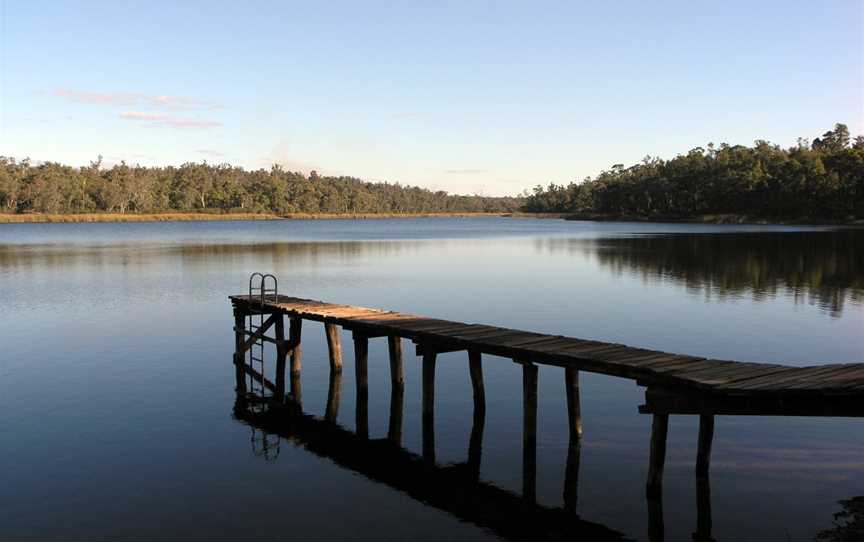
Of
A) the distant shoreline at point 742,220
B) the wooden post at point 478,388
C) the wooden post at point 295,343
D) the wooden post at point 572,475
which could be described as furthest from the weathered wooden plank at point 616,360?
the distant shoreline at point 742,220

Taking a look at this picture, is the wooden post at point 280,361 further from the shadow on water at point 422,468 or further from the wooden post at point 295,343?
the shadow on water at point 422,468

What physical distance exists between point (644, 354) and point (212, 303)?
26765 mm

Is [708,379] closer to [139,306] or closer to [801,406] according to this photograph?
[801,406]

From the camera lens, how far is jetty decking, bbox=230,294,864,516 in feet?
36.5

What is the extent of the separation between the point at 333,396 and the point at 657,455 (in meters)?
9.39

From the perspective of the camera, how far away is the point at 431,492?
13391 mm

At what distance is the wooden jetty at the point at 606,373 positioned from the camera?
437 inches

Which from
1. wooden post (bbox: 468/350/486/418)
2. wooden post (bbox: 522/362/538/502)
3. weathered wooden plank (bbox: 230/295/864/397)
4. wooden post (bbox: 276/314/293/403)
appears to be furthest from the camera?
wooden post (bbox: 276/314/293/403)

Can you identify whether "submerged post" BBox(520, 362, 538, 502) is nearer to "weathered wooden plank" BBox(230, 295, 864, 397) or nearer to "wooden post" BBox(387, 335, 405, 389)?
"weathered wooden plank" BBox(230, 295, 864, 397)

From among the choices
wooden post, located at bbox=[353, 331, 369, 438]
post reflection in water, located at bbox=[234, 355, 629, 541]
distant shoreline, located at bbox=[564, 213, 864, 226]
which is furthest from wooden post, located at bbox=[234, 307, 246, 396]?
distant shoreline, located at bbox=[564, 213, 864, 226]

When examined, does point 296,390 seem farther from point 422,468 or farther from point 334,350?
point 422,468

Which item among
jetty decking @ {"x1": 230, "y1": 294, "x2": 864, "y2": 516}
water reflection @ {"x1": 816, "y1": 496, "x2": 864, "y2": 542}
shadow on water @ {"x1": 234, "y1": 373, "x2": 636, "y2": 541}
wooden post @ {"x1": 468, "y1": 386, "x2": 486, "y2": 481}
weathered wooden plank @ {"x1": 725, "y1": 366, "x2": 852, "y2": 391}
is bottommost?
shadow on water @ {"x1": 234, "y1": 373, "x2": 636, "y2": 541}

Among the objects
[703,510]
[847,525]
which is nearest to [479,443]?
[703,510]

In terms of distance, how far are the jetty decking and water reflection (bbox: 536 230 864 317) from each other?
22.1 metres
